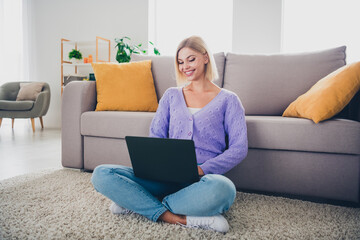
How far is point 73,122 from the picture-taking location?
Answer: 72.2 inches

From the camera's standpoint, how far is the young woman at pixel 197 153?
953 mm

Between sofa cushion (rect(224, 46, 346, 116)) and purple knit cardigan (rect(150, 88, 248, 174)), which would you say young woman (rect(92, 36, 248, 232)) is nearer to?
purple knit cardigan (rect(150, 88, 248, 174))

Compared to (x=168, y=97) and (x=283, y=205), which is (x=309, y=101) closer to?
(x=283, y=205)

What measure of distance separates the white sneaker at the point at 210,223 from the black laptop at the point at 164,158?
0.14m

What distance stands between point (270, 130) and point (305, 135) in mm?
165

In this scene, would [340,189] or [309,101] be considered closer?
[340,189]

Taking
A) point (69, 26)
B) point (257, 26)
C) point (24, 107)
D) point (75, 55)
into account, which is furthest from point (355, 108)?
point (69, 26)

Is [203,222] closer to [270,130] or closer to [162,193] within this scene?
[162,193]

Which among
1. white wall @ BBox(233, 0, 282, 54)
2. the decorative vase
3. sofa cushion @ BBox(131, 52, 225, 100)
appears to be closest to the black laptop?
Answer: sofa cushion @ BBox(131, 52, 225, 100)

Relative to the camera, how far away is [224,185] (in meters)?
0.92

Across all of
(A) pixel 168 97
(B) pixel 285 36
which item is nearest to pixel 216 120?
(A) pixel 168 97

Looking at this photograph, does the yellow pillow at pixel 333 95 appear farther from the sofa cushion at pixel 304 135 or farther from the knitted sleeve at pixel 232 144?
the knitted sleeve at pixel 232 144

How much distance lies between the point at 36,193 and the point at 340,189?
152 centimetres

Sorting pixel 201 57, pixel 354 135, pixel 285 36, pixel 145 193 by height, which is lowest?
pixel 145 193
